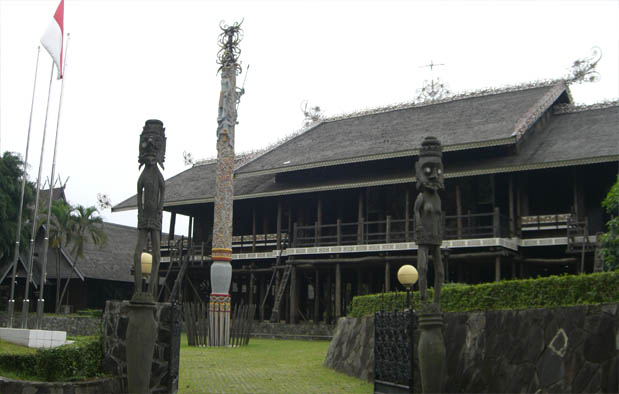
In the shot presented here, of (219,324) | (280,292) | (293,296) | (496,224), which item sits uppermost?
(496,224)

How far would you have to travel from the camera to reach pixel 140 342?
9.23 metres

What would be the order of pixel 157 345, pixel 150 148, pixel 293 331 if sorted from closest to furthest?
1. pixel 150 148
2. pixel 157 345
3. pixel 293 331

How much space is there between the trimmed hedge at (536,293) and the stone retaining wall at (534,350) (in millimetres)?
285

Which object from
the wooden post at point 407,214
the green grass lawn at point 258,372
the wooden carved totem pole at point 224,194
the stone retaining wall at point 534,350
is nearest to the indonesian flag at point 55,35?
the wooden carved totem pole at point 224,194

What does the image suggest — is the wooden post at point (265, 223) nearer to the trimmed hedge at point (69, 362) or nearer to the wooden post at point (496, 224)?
the wooden post at point (496, 224)

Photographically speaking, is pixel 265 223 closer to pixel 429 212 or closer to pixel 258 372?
pixel 258 372

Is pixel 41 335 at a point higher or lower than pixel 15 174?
lower

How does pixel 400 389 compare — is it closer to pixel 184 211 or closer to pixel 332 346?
pixel 332 346

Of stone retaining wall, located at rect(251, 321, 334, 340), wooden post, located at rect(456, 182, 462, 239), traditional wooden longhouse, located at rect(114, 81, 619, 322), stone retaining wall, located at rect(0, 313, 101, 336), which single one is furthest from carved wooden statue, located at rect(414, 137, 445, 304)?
stone retaining wall, located at rect(0, 313, 101, 336)

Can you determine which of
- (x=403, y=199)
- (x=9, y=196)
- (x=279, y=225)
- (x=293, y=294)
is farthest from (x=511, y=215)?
(x=9, y=196)

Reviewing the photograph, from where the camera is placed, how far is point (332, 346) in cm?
1650

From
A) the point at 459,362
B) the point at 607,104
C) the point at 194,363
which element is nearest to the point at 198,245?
the point at 194,363

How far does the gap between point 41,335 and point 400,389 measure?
43.1 feet

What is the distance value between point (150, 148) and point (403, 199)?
1920 cm
